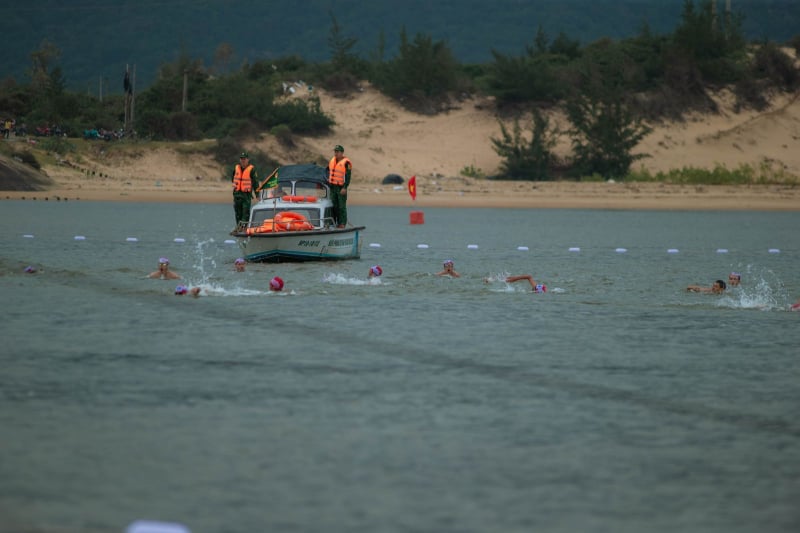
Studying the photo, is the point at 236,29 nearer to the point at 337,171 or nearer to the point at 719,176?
the point at 719,176

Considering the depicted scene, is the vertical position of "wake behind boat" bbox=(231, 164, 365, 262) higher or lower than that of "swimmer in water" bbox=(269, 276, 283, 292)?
higher

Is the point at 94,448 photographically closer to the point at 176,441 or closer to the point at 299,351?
the point at 176,441

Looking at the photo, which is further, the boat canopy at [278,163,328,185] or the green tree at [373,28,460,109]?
the green tree at [373,28,460,109]

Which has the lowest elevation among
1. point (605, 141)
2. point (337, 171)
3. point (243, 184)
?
point (243, 184)

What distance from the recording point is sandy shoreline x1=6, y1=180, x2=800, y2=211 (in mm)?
49812

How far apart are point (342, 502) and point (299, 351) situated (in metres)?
6.63

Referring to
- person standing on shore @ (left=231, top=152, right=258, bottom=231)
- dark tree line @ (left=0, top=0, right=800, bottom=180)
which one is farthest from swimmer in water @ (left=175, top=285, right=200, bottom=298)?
dark tree line @ (left=0, top=0, right=800, bottom=180)

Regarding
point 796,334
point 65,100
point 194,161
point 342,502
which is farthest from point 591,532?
point 65,100

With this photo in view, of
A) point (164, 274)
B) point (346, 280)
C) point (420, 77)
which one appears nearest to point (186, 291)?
point (164, 274)

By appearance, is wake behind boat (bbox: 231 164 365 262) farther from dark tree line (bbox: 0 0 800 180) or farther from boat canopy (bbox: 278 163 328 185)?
dark tree line (bbox: 0 0 800 180)

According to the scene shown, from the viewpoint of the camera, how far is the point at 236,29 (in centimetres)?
17162

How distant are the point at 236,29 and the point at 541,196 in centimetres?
12466

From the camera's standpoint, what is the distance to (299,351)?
50.6 feet

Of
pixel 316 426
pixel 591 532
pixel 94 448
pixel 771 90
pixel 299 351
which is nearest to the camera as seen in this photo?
pixel 591 532
